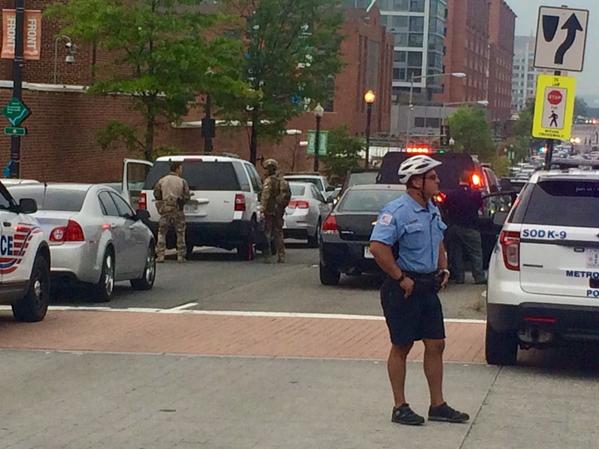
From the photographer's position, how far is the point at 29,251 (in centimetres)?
1324

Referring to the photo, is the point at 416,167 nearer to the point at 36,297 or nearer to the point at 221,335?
the point at 221,335

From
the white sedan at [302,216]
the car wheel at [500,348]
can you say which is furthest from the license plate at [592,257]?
the white sedan at [302,216]

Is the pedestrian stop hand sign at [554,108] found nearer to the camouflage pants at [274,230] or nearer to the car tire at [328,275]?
the car tire at [328,275]

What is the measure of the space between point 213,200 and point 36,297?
9.58 m

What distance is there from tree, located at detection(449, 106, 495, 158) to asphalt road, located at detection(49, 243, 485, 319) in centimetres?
6938

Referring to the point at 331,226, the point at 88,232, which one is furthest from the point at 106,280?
the point at 331,226

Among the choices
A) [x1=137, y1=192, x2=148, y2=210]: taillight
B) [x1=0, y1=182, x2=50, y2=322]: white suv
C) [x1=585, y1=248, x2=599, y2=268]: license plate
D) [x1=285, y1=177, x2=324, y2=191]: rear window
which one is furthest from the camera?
[x1=285, y1=177, x2=324, y2=191]: rear window

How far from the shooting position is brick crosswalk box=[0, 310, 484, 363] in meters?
11.9

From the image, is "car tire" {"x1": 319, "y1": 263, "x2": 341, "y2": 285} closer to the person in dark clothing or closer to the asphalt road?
the asphalt road

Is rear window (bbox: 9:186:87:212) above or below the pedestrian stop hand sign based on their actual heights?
below

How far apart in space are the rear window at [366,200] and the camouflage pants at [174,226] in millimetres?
4284

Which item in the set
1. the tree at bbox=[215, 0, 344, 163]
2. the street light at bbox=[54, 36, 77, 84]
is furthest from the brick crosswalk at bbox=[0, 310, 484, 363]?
the tree at bbox=[215, 0, 344, 163]

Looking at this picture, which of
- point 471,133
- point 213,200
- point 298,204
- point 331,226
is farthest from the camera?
point 471,133

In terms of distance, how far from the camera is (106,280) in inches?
624
